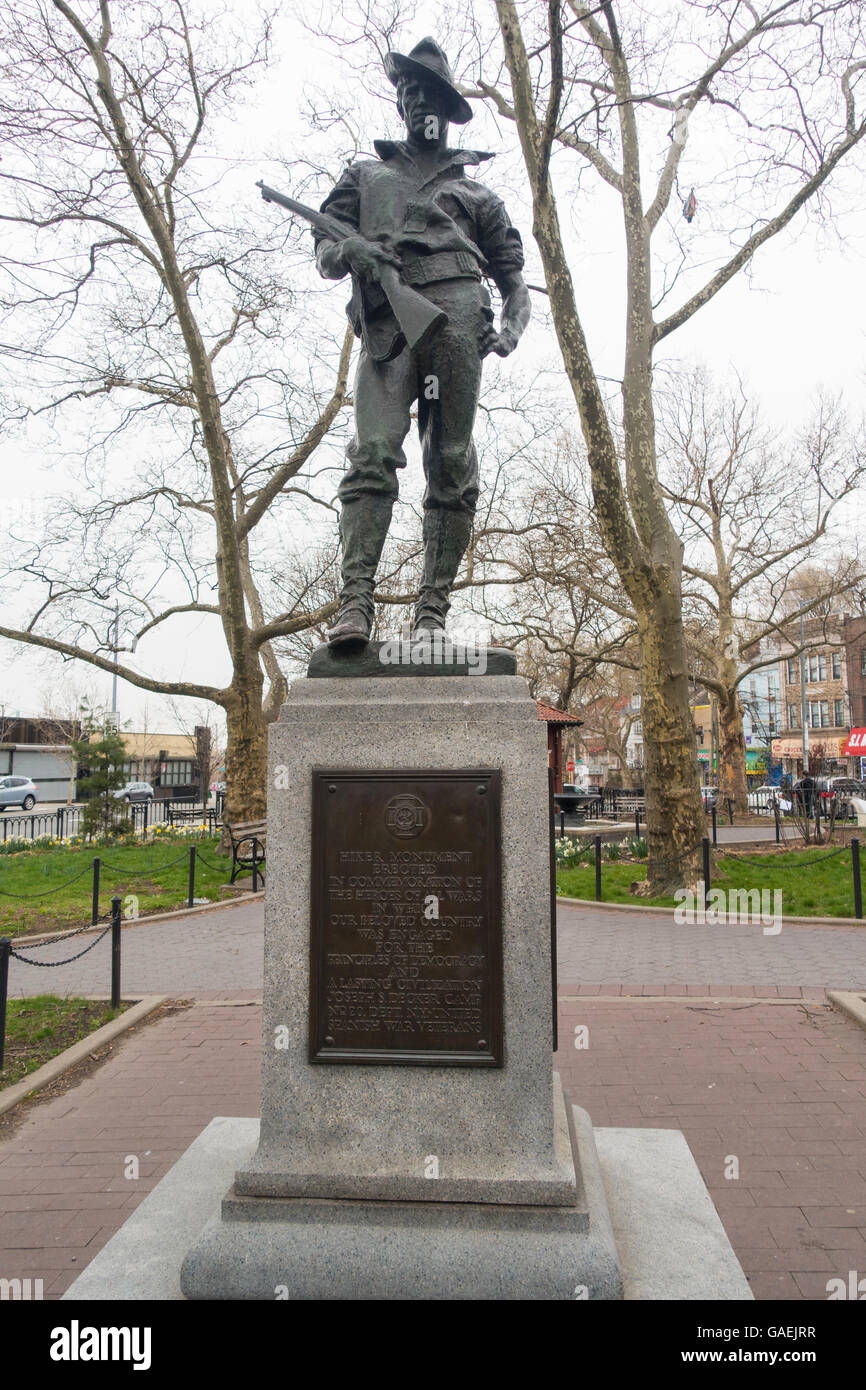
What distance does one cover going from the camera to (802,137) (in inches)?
476

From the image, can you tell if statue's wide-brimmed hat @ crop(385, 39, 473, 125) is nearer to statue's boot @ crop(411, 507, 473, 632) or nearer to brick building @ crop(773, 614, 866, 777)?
statue's boot @ crop(411, 507, 473, 632)

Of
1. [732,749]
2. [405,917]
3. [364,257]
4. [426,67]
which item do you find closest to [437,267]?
[364,257]

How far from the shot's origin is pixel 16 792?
41031 millimetres

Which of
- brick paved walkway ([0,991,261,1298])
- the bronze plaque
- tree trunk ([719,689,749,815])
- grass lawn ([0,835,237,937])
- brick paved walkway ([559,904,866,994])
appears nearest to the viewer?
the bronze plaque

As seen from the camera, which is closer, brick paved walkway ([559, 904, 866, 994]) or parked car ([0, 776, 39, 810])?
brick paved walkway ([559, 904, 866, 994])

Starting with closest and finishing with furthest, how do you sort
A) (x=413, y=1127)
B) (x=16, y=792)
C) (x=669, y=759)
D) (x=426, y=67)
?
1. (x=413, y=1127)
2. (x=426, y=67)
3. (x=669, y=759)
4. (x=16, y=792)

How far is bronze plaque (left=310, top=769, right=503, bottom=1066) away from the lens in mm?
3104

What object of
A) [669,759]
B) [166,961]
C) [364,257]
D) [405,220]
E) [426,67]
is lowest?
[166,961]

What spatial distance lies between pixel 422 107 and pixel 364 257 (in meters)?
0.82

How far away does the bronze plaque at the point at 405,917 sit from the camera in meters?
3.10

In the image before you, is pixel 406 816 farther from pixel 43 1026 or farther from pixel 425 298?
pixel 43 1026

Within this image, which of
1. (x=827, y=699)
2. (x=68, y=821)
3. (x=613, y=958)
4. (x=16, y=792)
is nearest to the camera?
(x=613, y=958)

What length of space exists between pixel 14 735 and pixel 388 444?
65.9 meters

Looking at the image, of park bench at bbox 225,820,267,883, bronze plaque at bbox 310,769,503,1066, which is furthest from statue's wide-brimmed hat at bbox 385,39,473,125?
park bench at bbox 225,820,267,883
